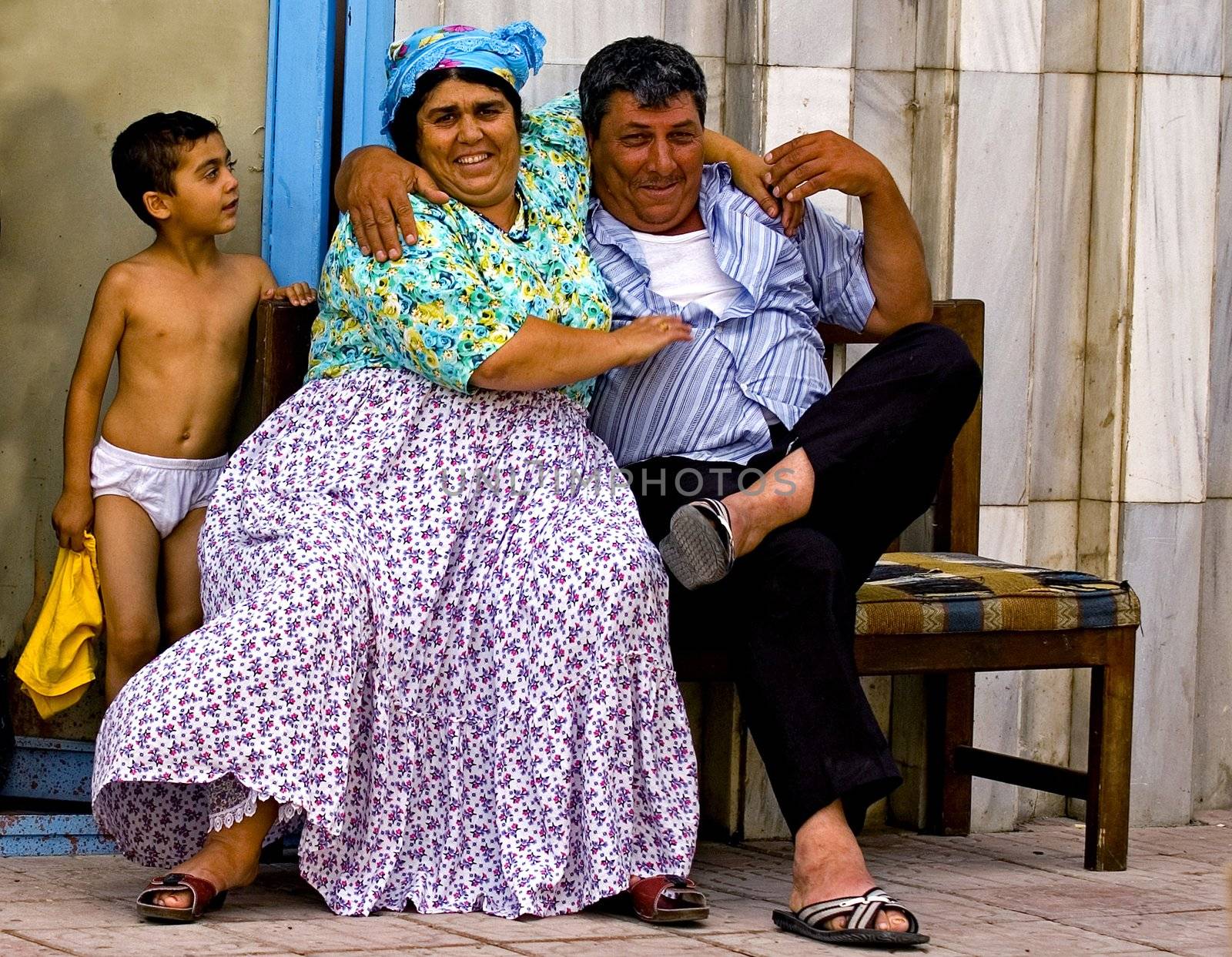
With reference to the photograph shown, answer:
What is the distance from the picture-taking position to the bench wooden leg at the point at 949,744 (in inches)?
168

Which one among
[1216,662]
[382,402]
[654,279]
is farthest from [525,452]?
[1216,662]

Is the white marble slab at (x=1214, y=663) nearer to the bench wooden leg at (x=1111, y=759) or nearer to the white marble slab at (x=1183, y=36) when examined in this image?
the bench wooden leg at (x=1111, y=759)

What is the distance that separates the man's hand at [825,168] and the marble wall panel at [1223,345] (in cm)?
135

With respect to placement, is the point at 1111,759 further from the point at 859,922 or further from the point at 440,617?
the point at 440,617

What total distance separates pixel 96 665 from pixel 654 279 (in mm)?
1670

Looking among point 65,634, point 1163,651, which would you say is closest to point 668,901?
point 65,634

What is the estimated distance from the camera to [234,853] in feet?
9.82

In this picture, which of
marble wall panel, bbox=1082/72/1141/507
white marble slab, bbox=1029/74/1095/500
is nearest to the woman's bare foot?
white marble slab, bbox=1029/74/1095/500

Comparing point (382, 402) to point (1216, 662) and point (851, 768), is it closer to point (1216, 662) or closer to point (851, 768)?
point (851, 768)

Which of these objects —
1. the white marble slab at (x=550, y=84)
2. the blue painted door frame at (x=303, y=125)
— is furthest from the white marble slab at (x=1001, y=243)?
the blue painted door frame at (x=303, y=125)

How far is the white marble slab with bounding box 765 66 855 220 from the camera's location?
4219mm

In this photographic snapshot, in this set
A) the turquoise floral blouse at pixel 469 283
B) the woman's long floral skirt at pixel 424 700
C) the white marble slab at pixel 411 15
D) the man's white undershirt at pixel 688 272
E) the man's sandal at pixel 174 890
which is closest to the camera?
the man's sandal at pixel 174 890

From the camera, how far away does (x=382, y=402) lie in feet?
11.3

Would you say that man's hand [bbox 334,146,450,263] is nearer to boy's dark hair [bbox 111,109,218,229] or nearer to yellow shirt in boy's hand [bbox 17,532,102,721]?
boy's dark hair [bbox 111,109,218,229]
